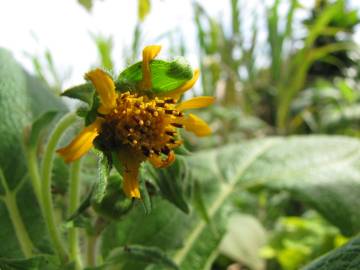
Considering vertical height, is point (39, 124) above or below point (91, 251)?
above

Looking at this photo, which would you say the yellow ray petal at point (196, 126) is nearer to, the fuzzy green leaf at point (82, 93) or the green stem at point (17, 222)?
the fuzzy green leaf at point (82, 93)

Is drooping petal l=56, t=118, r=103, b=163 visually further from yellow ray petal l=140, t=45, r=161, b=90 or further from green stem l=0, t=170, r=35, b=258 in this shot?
green stem l=0, t=170, r=35, b=258

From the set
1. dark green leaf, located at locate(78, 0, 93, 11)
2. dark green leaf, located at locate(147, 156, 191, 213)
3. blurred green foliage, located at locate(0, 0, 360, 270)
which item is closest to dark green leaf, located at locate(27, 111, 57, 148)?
blurred green foliage, located at locate(0, 0, 360, 270)

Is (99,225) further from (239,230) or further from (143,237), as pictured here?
(239,230)

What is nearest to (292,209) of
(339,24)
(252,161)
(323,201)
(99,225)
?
(252,161)

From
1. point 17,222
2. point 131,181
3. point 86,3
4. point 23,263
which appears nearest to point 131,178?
point 131,181

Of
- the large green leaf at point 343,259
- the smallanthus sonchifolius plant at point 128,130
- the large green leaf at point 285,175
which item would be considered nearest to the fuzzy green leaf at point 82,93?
the smallanthus sonchifolius plant at point 128,130

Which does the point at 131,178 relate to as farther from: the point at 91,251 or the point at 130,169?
the point at 91,251

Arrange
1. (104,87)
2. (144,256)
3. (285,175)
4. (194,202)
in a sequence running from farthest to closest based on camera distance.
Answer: (285,175) < (194,202) < (144,256) < (104,87)
